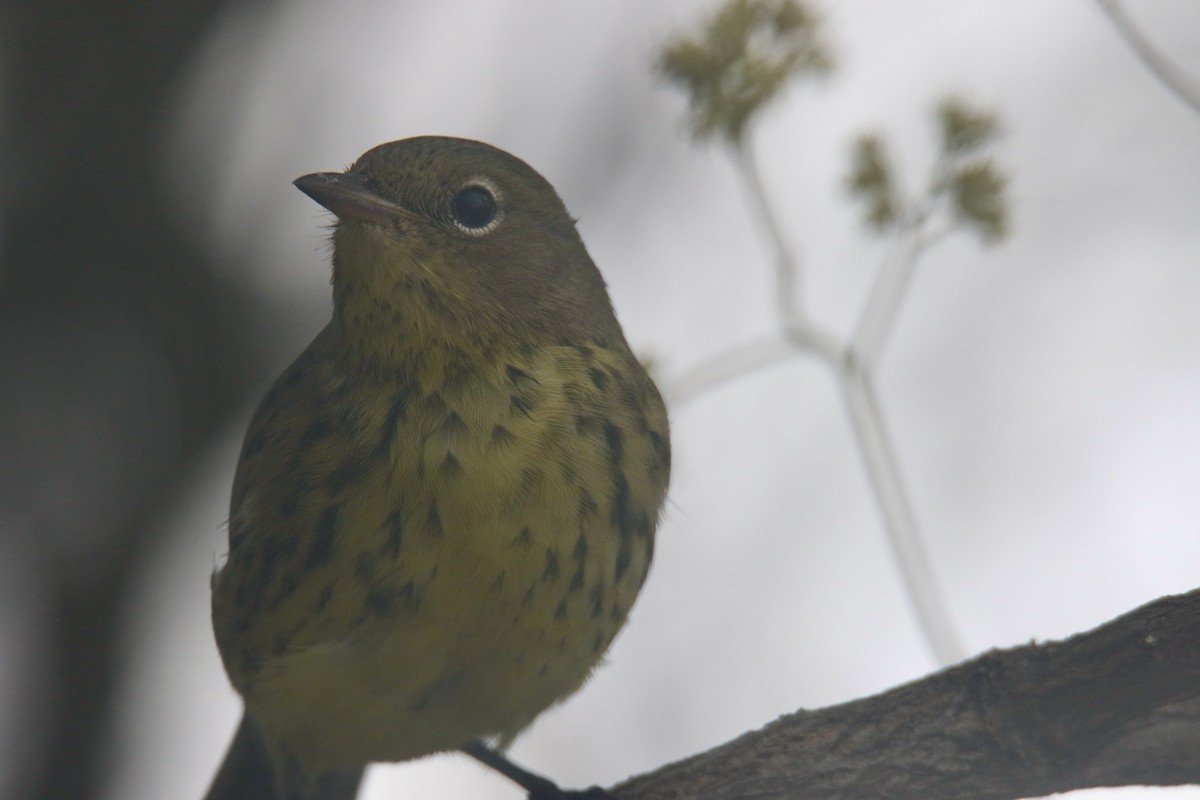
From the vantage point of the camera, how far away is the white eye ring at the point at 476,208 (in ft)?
13.0

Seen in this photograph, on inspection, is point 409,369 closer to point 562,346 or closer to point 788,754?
point 562,346

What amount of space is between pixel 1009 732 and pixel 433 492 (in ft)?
5.15

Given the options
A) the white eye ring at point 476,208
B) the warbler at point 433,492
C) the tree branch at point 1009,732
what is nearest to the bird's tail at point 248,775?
the warbler at point 433,492

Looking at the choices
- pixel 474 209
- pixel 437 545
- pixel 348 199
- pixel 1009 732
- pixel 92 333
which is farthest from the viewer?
pixel 92 333

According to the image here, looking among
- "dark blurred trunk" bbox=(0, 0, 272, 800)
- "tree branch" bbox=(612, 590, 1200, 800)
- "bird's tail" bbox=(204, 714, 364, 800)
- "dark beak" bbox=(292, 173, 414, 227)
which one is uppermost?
"dark blurred trunk" bbox=(0, 0, 272, 800)

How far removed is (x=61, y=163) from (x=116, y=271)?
0.64 metres

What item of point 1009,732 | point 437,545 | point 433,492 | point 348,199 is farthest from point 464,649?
point 1009,732

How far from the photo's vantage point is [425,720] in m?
3.85

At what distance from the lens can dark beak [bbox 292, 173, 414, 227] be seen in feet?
12.1

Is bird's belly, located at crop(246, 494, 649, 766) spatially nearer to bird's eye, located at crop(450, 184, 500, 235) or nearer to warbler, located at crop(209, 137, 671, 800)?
warbler, located at crop(209, 137, 671, 800)

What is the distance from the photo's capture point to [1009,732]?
3318mm

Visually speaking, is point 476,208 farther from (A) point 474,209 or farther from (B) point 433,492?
(B) point 433,492

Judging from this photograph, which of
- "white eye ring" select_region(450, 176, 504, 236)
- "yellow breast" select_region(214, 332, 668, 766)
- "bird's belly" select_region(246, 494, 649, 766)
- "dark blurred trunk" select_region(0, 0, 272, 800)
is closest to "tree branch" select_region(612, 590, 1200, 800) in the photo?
"bird's belly" select_region(246, 494, 649, 766)

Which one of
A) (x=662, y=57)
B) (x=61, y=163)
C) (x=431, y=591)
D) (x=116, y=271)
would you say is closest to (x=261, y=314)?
(x=116, y=271)
